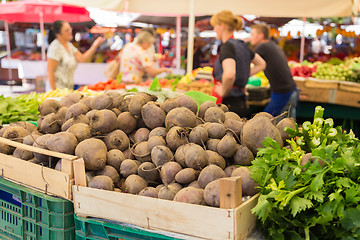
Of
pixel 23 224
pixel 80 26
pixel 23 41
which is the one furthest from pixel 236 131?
pixel 23 41

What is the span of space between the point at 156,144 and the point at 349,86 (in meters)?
5.13

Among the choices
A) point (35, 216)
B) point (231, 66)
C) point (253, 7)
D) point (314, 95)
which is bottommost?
point (314, 95)

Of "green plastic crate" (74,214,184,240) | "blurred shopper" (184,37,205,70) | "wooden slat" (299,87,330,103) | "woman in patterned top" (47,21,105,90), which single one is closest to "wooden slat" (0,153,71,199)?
"green plastic crate" (74,214,184,240)

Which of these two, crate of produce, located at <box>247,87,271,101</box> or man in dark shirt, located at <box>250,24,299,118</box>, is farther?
crate of produce, located at <box>247,87,271,101</box>

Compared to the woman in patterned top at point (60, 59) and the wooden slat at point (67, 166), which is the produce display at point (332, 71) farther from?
the wooden slat at point (67, 166)

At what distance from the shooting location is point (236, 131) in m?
1.84

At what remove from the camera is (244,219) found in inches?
53.0

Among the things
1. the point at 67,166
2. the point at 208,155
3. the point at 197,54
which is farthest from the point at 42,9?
the point at 208,155

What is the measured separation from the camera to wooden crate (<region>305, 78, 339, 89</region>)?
6.06 meters

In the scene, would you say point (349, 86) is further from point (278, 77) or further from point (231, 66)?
point (231, 66)

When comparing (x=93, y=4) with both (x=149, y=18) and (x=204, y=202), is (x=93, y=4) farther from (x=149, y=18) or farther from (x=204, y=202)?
(x=149, y=18)

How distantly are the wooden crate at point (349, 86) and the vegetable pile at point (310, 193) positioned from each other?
491cm

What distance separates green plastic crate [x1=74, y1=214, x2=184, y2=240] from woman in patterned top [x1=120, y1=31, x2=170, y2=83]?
4.33m

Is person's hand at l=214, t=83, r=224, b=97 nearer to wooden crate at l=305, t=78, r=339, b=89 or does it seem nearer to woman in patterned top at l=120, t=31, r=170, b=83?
woman in patterned top at l=120, t=31, r=170, b=83
